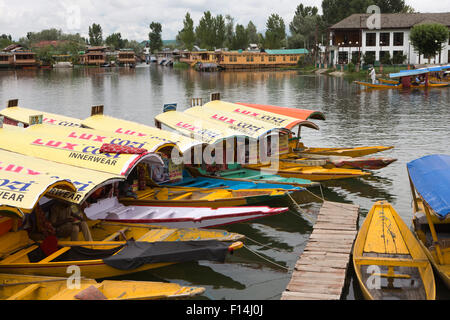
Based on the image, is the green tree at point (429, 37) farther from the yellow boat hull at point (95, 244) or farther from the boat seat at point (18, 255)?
the boat seat at point (18, 255)

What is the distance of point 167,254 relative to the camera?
34.7 feet

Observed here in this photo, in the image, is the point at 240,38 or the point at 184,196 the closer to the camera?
the point at 184,196

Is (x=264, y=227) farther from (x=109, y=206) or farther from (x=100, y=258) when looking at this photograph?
(x=100, y=258)

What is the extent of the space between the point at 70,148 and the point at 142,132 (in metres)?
2.84

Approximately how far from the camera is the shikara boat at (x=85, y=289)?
9055mm

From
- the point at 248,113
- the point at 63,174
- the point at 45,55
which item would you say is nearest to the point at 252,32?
the point at 45,55

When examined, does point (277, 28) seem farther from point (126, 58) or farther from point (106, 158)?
point (106, 158)

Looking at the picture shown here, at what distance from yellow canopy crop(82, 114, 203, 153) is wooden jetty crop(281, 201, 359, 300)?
15.7 ft

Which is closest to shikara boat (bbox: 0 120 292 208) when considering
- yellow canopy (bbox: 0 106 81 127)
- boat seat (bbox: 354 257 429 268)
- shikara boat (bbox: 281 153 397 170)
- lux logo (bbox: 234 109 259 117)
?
yellow canopy (bbox: 0 106 81 127)

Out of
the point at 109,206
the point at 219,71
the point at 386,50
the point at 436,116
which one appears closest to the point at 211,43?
the point at 219,71

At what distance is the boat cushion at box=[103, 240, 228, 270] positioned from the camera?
10500 mm
